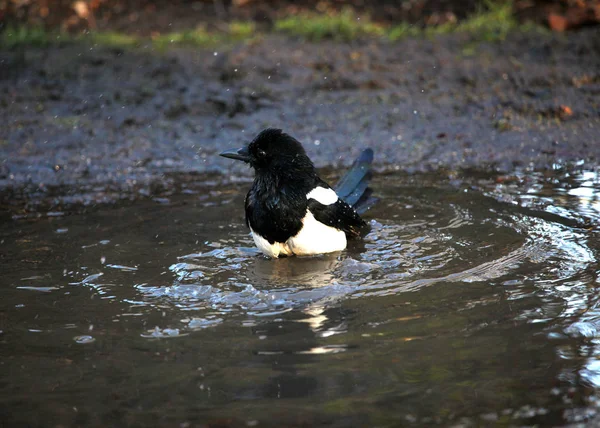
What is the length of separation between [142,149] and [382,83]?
2.88 metres

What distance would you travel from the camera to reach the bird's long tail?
618cm

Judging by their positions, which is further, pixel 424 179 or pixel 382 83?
pixel 382 83

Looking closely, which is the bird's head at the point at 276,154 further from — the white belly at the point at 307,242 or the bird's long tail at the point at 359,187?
the bird's long tail at the point at 359,187

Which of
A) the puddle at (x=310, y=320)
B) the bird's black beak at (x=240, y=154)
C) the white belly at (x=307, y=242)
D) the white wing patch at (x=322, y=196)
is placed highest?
the bird's black beak at (x=240, y=154)

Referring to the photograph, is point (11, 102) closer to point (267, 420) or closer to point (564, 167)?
point (564, 167)

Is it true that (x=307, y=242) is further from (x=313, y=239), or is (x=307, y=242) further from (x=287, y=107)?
(x=287, y=107)

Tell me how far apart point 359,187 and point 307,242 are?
1.29m

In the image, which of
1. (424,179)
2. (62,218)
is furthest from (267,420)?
(424,179)

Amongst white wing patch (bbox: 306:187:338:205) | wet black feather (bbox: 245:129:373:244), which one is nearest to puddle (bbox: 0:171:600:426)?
wet black feather (bbox: 245:129:373:244)

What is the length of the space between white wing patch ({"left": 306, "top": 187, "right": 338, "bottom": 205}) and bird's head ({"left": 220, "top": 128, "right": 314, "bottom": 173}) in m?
0.19

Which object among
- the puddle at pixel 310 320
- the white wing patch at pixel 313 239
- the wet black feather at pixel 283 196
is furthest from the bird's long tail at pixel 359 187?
the white wing patch at pixel 313 239

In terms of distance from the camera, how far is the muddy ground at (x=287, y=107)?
25.0 feet

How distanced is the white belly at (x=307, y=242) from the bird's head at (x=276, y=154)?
1.41ft

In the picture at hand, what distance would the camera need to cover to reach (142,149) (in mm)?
8156
